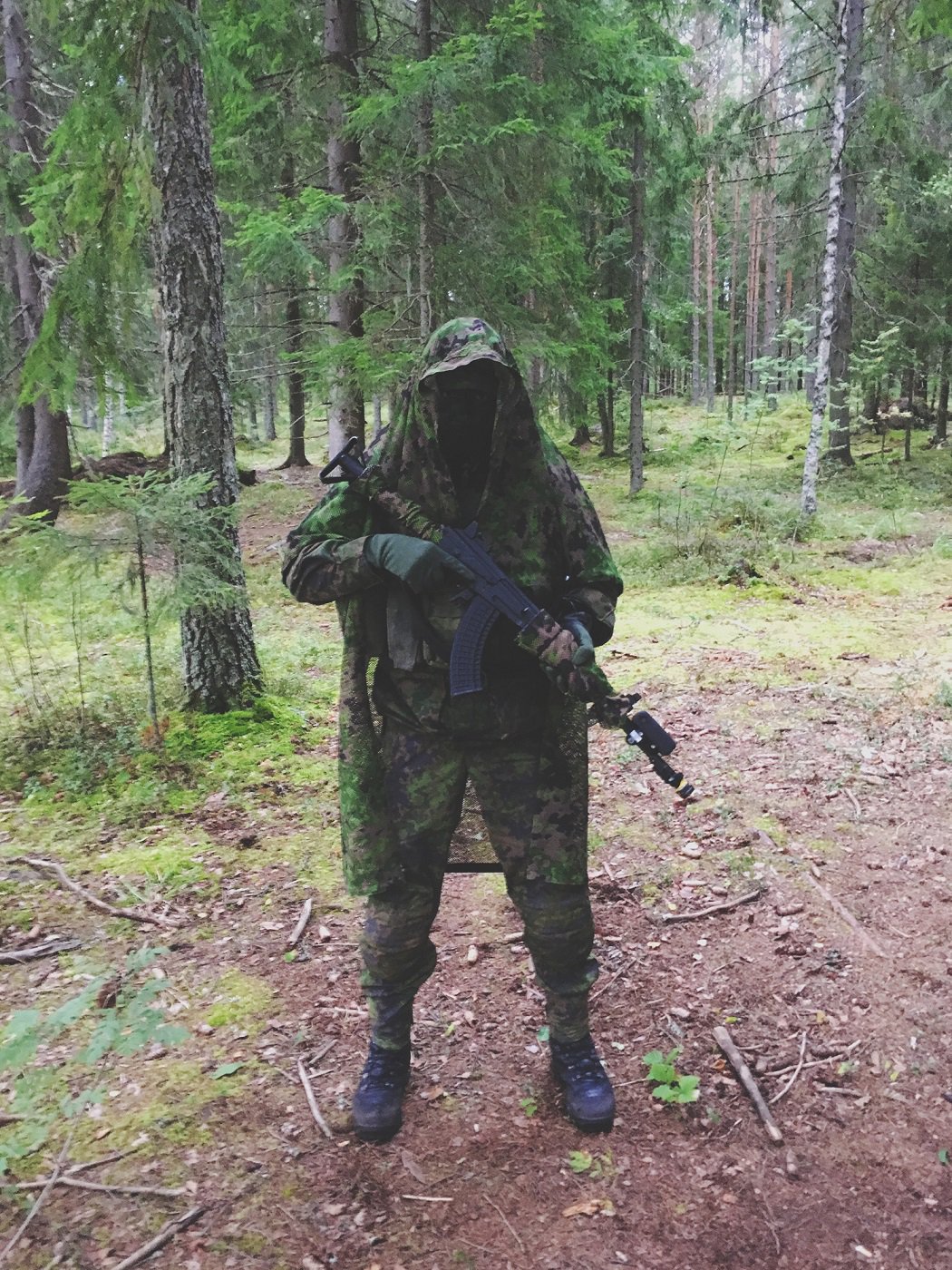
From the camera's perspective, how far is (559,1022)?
2785mm

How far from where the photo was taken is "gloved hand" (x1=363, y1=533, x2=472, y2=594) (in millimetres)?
2369

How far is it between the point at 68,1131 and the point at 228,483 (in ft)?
13.5

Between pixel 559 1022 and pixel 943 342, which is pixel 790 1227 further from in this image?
pixel 943 342

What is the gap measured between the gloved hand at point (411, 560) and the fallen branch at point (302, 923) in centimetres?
217

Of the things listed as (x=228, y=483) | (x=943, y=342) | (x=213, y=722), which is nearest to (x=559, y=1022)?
(x=213, y=722)

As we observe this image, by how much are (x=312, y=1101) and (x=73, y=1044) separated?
1010 millimetres

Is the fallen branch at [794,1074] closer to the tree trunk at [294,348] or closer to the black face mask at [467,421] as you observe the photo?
the black face mask at [467,421]

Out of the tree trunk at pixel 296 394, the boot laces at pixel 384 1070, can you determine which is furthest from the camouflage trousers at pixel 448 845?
the tree trunk at pixel 296 394

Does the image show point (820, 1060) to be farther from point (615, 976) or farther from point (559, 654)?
point (559, 654)

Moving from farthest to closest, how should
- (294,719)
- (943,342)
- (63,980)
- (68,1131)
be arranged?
(943,342)
(294,719)
(63,980)
(68,1131)

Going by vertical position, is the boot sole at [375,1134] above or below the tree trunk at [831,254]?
below

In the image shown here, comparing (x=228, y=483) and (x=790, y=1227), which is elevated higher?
(x=228, y=483)

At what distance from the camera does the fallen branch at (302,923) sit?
3.79 m

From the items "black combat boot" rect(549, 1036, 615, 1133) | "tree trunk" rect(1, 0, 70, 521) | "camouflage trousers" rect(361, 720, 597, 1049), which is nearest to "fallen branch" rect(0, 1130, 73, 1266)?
"camouflage trousers" rect(361, 720, 597, 1049)
